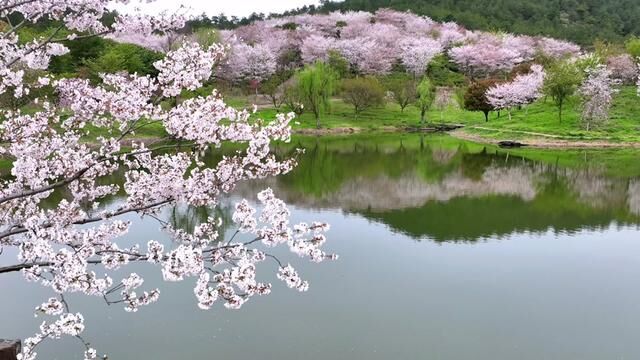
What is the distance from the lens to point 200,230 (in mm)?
5230

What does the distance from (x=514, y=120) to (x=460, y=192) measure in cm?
2448

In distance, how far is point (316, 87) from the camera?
4575cm

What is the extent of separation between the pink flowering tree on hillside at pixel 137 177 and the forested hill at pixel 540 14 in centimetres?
8254

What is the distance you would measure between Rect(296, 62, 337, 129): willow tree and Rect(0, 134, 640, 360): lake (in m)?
23.4

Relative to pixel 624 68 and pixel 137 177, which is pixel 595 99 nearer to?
pixel 624 68

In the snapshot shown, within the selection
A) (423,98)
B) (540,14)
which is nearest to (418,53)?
(423,98)

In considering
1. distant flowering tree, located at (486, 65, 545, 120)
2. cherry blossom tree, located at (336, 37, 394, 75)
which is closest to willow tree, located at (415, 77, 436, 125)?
distant flowering tree, located at (486, 65, 545, 120)

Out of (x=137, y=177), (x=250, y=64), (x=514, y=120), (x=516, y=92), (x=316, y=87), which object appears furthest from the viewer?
(x=250, y=64)

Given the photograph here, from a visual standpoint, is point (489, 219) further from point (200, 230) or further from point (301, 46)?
point (301, 46)

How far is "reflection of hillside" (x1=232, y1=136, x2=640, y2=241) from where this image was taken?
722 inches

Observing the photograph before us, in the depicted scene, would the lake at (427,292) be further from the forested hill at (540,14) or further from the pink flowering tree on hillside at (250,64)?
the forested hill at (540,14)

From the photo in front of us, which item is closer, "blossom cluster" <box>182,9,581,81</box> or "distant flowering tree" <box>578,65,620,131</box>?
"distant flowering tree" <box>578,65,620,131</box>

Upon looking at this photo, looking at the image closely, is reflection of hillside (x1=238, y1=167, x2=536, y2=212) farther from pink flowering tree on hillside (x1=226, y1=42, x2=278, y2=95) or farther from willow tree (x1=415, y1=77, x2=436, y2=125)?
pink flowering tree on hillside (x1=226, y1=42, x2=278, y2=95)

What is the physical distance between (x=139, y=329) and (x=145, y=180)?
5.37m
